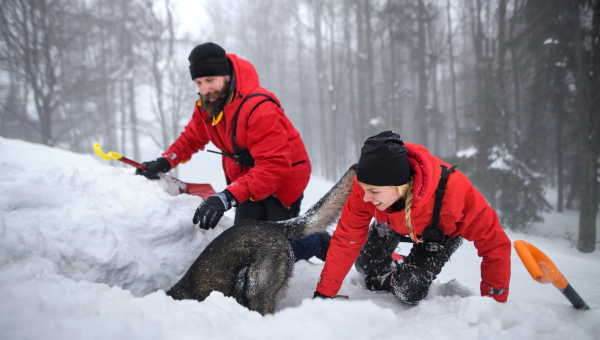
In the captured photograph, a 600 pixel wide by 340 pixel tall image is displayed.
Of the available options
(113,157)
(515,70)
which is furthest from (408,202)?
(515,70)

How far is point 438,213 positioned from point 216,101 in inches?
84.1

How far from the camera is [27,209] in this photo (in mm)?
1870

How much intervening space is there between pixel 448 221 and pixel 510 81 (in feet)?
28.6

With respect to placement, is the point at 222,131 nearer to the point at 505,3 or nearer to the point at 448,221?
the point at 448,221

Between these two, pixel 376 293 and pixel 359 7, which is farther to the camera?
pixel 359 7

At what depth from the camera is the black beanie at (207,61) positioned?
96.4 inches

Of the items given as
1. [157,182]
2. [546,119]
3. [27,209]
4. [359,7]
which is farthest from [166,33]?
[546,119]

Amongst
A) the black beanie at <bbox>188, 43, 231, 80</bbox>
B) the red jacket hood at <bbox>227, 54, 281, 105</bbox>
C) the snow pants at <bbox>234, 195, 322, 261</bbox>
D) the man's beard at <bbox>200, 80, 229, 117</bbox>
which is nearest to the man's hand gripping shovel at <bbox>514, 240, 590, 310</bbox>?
the snow pants at <bbox>234, 195, 322, 261</bbox>

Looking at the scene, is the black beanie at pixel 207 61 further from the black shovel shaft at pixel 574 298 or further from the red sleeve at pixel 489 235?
the black shovel shaft at pixel 574 298

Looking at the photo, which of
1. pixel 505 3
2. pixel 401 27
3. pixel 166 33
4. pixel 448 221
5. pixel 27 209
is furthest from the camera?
pixel 401 27

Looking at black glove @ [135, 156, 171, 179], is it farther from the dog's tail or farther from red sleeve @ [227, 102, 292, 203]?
the dog's tail

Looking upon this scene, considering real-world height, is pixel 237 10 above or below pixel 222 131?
above

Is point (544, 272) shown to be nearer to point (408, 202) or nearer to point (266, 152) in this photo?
point (408, 202)

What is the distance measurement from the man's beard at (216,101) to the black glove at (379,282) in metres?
2.24
